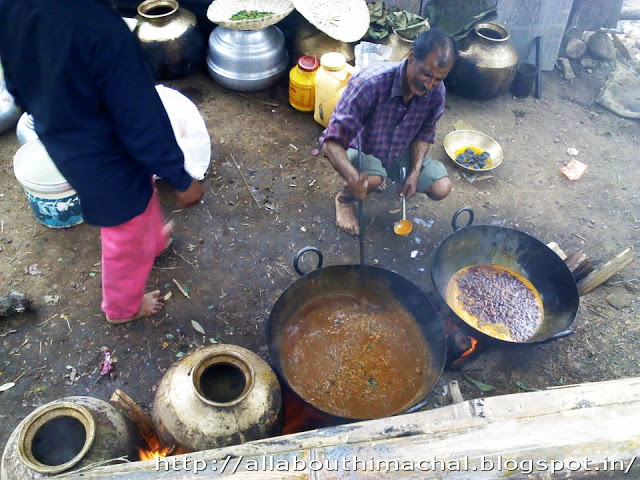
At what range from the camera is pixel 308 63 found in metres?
5.38

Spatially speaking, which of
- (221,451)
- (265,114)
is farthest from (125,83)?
(265,114)

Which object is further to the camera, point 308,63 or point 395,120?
point 308,63

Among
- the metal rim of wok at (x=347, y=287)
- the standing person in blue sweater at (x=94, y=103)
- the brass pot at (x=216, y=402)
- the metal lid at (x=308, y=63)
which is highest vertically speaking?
the standing person in blue sweater at (x=94, y=103)

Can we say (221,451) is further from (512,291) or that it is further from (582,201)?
(582,201)

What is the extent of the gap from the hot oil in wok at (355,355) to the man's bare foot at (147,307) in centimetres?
117

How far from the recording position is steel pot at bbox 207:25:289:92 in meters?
5.46

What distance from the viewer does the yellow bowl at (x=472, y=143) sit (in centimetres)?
531

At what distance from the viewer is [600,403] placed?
6.94ft

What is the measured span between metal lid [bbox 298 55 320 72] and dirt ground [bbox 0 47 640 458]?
58 centimetres

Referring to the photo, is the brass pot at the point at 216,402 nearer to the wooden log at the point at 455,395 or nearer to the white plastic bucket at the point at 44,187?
the wooden log at the point at 455,395

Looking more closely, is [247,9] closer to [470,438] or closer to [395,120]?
[395,120]

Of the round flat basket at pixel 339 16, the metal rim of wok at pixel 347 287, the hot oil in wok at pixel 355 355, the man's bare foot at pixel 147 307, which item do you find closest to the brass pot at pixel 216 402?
the metal rim of wok at pixel 347 287

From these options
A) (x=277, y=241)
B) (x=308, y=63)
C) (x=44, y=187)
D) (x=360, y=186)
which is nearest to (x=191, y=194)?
(x=360, y=186)

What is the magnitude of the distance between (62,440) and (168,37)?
4.60 m
